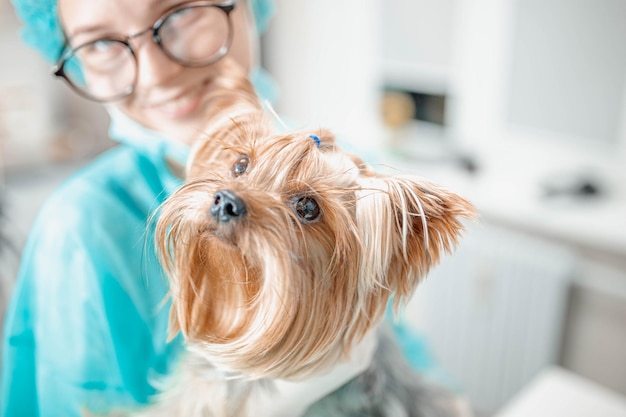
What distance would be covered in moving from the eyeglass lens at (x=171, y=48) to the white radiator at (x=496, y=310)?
5.44 ft

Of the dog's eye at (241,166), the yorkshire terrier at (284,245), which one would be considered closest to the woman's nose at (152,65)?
the yorkshire terrier at (284,245)

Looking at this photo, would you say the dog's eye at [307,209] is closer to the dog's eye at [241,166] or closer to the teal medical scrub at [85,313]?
the dog's eye at [241,166]

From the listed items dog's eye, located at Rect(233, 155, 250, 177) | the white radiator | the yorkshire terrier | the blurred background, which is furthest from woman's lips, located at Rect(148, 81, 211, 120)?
the white radiator

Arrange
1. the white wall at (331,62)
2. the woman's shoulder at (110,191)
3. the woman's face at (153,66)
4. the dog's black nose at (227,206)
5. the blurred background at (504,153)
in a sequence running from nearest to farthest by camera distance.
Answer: the dog's black nose at (227,206) → the woman's face at (153,66) → the woman's shoulder at (110,191) → the blurred background at (504,153) → the white wall at (331,62)

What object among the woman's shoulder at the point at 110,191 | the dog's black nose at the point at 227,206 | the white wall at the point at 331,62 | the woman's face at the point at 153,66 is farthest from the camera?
the white wall at the point at 331,62

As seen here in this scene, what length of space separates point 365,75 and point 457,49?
599mm

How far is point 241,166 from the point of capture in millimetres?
746

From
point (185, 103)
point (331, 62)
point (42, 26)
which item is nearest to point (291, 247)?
point (185, 103)

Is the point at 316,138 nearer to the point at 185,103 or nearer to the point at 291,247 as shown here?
the point at 291,247

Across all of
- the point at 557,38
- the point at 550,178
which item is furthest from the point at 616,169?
the point at 557,38

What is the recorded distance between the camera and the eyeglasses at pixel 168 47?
0.89 m

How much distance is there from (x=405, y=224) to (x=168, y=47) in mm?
473

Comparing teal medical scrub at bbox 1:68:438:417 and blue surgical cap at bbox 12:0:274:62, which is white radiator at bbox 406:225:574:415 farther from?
blue surgical cap at bbox 12:0:274:62

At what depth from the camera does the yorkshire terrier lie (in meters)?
0.69
